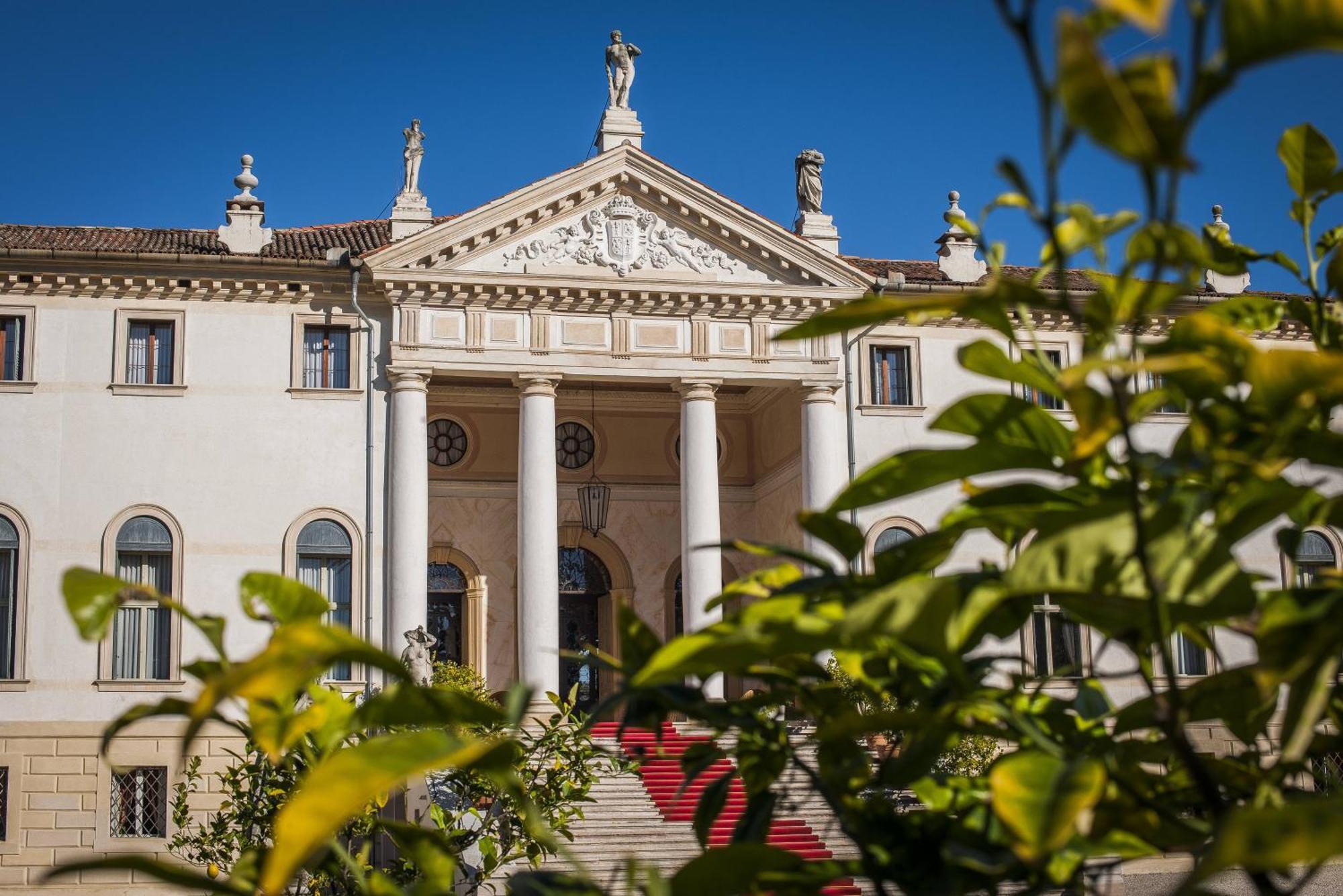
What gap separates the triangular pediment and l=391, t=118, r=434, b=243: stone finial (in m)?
0.62

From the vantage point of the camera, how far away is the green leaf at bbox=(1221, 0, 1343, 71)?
51.3 inches

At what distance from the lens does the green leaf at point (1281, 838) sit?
121cm

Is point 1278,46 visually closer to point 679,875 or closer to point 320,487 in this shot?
point 679,875

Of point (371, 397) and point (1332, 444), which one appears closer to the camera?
point (1332, 444)

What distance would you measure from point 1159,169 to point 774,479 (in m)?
29.3

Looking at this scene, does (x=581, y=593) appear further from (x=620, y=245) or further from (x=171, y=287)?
(x=171, y=287)

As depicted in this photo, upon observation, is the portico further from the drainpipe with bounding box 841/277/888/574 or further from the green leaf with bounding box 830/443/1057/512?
the green leaf with bounding box 830/443/1057/512

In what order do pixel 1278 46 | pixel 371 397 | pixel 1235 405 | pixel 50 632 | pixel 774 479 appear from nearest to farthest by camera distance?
pixel 1278 46 < pixel 1235 405 < pixel 50 632 < pixel 371 397 < pixel 774 479

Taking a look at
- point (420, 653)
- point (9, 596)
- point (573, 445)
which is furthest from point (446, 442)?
point (9, 596)

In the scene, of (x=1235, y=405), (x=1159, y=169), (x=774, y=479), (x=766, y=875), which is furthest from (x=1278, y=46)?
(x=774, y=479)

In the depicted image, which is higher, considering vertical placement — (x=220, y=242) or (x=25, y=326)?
(x=220, y=242)

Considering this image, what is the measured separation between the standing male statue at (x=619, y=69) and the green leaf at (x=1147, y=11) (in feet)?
89.1

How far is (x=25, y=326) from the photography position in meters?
25.4

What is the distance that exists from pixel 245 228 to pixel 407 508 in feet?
19.2
